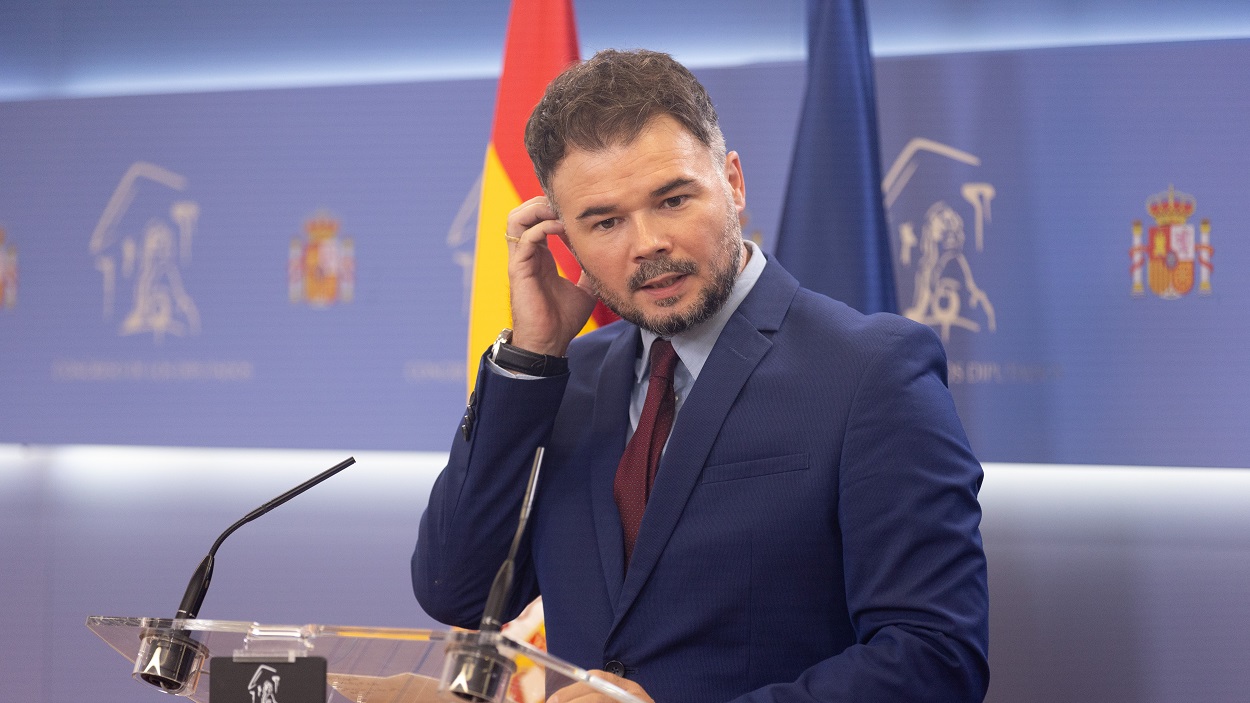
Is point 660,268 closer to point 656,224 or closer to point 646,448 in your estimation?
point 656,224

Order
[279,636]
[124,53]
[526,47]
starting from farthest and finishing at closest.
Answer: [124,53] < [526,47] < [279,636]

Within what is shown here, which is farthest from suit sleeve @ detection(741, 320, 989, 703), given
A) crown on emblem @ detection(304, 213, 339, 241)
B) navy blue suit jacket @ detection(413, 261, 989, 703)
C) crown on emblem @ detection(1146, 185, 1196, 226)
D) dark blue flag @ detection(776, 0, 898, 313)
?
crown on emblem @ detection(304, 213, 339, 241)

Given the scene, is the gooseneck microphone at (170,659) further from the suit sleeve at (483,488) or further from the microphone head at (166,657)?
the suit sleeve at (483,488)

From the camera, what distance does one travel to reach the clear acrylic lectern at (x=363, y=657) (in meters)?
0.96

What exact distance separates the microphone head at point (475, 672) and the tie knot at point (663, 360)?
637mm

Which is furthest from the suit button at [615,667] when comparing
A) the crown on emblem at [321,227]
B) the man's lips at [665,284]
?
the crown on emblem at [321,227]

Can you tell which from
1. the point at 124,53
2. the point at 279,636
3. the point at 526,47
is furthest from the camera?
the point at 124,53

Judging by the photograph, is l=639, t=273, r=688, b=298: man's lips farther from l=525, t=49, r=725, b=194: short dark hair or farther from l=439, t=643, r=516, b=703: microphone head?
l=439, t=643, r=516, b=703: microphone head

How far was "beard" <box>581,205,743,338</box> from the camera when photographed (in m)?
1.47

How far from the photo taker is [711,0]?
11.1 ft

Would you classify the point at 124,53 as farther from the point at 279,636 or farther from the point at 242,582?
the point at 279,636

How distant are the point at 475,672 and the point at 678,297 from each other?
678 millimetres

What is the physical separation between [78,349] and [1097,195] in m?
3.45

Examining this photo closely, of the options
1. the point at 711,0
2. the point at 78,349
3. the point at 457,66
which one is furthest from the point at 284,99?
the point at 711,0
